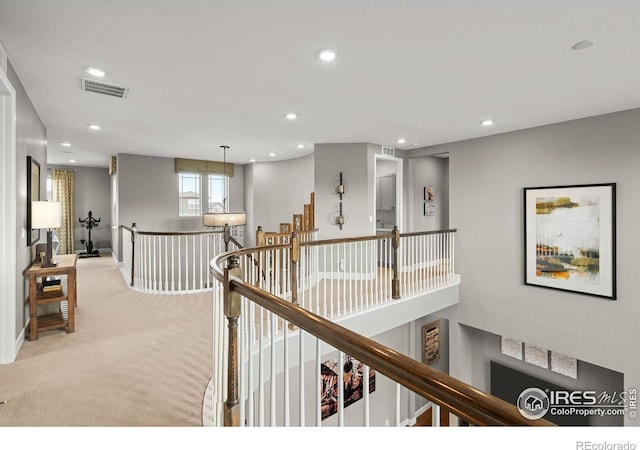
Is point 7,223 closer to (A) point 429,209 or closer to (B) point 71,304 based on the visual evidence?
(B) point 71,304

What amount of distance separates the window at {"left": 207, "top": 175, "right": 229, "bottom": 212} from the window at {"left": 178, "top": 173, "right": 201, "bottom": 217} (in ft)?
1.05

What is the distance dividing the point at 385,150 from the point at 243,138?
2649 mm

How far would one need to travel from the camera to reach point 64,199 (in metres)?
9.38

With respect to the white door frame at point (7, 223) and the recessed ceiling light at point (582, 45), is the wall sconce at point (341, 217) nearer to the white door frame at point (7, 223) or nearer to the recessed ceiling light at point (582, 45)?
→ the recessed ceiling light at point (582, 45)

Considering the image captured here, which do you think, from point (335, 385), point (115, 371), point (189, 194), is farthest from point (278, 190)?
point (115, 371)

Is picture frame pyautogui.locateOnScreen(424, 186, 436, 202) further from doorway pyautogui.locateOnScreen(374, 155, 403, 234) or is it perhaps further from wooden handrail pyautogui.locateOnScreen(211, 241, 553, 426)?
wooden handrail pyautogui.locateOnScreen(211, 241, 553, 426)

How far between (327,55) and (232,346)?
2.27 meters

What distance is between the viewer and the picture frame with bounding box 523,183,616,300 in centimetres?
442

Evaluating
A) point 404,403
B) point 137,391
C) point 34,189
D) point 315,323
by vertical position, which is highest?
point 34,189

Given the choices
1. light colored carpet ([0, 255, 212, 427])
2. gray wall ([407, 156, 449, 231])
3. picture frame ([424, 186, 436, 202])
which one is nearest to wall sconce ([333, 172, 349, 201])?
gray wall ([407, 156, 449, 231])

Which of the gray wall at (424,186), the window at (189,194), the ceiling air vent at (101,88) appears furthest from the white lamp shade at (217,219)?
the gray wall at (424,186)

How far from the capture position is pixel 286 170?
8484mm
